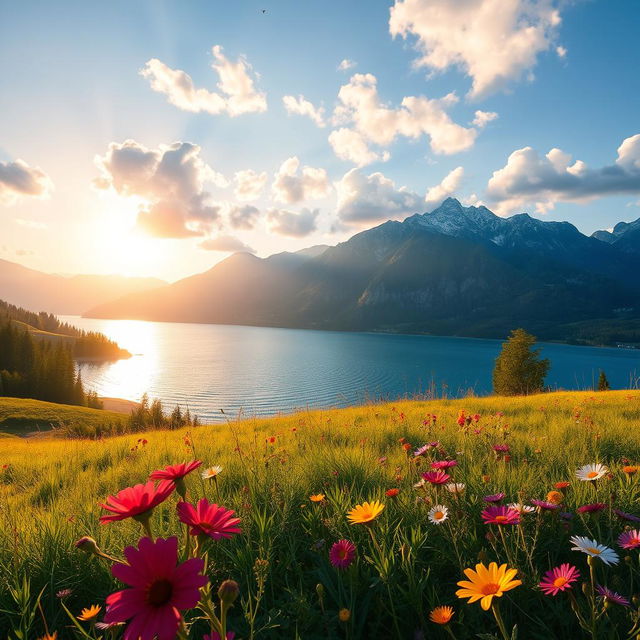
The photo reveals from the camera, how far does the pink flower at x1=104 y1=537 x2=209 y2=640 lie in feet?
2.48

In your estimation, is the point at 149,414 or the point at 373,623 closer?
the point at 373,623

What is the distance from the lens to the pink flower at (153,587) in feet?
2.48

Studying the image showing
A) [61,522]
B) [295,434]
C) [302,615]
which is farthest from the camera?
[295,434]

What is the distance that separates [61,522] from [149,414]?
36.4 m

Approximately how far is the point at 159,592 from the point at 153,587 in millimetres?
25

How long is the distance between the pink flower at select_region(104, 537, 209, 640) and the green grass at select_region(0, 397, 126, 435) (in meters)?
39.5

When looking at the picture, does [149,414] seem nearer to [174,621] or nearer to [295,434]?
[295,434]

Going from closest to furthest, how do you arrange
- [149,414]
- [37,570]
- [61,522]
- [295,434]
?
[37,570] → [61,522] → [295,434] → [149,414]

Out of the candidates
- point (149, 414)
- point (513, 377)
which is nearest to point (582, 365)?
point (513, 377)

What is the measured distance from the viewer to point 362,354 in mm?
130875

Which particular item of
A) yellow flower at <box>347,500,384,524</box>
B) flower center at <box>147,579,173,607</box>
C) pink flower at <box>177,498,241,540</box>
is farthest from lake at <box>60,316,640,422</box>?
flower center at <box>147,579,173,607</box>

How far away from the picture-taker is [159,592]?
82cm

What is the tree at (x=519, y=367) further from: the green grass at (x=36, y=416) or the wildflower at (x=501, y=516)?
the wildflower at (x=501, y=516)

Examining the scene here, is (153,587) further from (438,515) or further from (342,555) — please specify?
(438,515)
